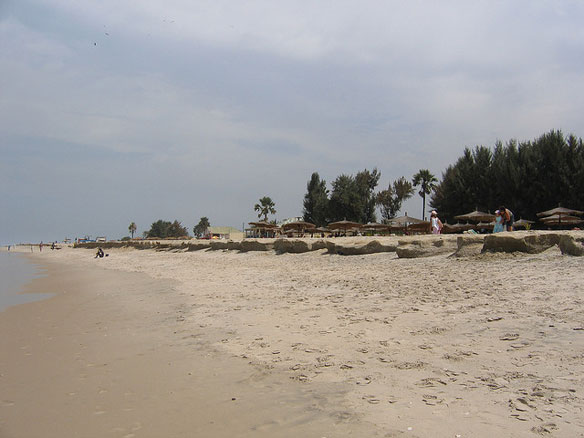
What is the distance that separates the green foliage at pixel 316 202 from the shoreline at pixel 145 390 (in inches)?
2098

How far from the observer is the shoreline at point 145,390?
3.24m

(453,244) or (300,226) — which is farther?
(300,226)

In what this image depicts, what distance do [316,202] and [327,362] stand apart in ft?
190

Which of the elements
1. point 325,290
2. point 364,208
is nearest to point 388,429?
point 325,290

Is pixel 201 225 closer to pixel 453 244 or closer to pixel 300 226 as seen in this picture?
pixel 300 226

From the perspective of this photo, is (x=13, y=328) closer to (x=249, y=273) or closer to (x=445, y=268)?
(x=249, y=273)

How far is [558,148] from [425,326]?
34.0 meters

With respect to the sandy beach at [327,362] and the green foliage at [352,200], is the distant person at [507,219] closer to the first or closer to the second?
the sandy beach at [327,362]

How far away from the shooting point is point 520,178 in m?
33.6

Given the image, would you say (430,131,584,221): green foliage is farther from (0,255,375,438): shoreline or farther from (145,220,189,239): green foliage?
(145,220,189,239): green foliage

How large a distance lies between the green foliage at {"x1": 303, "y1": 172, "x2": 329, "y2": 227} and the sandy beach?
51.3 m

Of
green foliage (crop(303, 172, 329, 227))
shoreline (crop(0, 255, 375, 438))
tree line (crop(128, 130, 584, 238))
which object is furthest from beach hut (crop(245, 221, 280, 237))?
shoreline (crop(0, 255, 375, 438))

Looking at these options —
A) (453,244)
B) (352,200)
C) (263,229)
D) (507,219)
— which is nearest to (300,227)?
(263,229)

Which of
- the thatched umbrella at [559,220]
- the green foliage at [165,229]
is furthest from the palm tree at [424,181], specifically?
the green foliage at [165,229]
